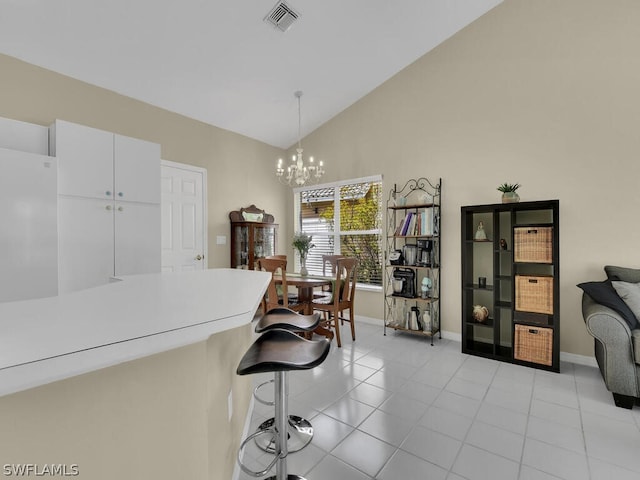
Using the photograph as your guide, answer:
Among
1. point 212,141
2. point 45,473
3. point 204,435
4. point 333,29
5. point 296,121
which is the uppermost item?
point 333,29

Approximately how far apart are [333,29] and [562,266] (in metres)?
3.32

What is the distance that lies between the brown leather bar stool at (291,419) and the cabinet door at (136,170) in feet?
6.32

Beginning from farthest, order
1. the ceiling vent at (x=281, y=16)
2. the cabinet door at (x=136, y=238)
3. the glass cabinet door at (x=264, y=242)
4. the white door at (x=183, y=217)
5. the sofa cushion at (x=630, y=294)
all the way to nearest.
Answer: the glass cabinet door at (x=264, y=242), the white door at (x=183, y=217), the cabinet door at (x=136, y=238), the ceiling vent at (x=281, y=16), the sofa cushion at (x=630, y=294)

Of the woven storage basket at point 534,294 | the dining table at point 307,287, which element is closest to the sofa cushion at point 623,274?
the woven storage basket at point 534,294

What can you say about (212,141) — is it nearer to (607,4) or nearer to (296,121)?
(296,121)

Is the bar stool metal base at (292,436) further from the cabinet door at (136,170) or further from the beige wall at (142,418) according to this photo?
the cabinet door at (136,170)

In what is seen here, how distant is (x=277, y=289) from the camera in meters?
3.65

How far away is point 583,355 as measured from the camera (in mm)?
2990

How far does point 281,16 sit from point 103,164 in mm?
2091

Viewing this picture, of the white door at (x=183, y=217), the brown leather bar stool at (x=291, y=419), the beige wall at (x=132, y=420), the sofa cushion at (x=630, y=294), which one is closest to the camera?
the beige wall at (x=132, y=420)

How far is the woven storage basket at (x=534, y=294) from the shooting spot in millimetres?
2871

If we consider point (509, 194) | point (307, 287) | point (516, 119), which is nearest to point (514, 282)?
point (509, 194)

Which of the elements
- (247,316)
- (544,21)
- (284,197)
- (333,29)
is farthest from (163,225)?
(544,21)

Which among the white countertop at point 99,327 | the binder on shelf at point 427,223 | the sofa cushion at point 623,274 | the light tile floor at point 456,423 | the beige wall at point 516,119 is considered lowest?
the light tile floor at point 456,423
